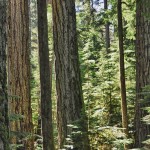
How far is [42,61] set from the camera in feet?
16.7

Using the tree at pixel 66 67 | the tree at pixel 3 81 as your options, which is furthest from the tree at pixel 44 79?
the tree at pixel 3 81

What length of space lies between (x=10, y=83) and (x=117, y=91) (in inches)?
187

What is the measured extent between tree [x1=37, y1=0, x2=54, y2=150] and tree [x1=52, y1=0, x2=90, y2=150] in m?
2.00

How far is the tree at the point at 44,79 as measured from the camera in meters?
5.06

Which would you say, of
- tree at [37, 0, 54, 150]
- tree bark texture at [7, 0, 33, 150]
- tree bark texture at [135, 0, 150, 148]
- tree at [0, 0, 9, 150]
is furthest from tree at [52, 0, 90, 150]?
tree at [0, 0, 9, 150]

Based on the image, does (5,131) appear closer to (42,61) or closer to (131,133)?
(42,61)

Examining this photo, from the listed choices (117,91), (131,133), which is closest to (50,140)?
(131,133)

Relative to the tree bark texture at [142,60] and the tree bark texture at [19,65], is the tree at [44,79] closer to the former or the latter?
the tree bark texture at [19,65]

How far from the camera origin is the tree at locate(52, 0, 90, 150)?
717 cm

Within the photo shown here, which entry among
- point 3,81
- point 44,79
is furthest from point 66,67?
point 3,81

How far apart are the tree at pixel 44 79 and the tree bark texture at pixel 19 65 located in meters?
2.12

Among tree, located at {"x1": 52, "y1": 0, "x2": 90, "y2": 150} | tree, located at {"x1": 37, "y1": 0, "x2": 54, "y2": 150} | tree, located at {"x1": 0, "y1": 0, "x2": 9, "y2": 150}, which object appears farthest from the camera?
tree, located at {"x1": 52, "y1": 0, "x2": 90, "y2": 150}

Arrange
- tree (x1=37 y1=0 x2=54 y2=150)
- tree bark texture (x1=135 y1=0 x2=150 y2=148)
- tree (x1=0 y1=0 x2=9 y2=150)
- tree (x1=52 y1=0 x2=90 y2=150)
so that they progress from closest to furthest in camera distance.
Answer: tree (x1=0 y1=0 x2=9 y2=150) → tree (x1=37 y1=0 x2=54 y2=150) → tree (x1=52 y1=0 x2=90 y2=150) → tree bark texture (x1=135 y1=0 x2=150 y2=148)

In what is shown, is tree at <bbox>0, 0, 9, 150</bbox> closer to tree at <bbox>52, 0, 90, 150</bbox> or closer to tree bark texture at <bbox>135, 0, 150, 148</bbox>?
tree at <bbox>52, 0, 90, 150</bbox>
